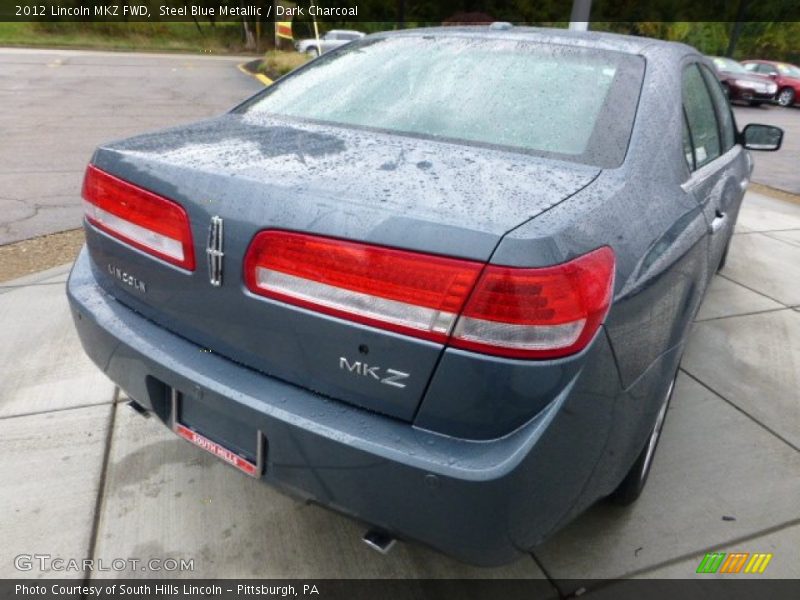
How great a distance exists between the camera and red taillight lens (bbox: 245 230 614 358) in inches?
51.1

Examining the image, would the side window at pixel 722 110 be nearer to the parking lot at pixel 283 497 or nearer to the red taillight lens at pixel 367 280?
the parking lot at pixel 283 497

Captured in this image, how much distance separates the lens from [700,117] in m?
2.60

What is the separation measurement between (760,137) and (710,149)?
111 cm

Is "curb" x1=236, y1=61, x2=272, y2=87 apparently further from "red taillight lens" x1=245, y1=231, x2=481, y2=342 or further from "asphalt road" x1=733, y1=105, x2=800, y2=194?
"red taillight lens" x1=245, y1=231, x2=481, y2=342

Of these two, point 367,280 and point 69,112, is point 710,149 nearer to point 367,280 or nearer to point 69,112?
point 367,280

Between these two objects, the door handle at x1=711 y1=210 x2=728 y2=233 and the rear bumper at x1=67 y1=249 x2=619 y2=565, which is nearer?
the rear bumper at x1=67 y1=249 x2=619 y2=565

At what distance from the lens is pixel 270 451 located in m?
1.54

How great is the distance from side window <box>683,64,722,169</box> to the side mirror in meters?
0.72

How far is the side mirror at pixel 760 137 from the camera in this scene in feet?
11.5

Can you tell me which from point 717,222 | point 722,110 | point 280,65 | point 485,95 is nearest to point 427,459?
point 485,95

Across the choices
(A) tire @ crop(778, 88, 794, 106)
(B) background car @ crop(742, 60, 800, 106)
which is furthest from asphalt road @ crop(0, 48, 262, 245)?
(A) tire @ crop(778, 88, 794, 106)

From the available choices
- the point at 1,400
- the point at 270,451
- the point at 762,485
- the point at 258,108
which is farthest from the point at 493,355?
the point at 1,400

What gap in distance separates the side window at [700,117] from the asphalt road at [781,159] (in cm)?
676

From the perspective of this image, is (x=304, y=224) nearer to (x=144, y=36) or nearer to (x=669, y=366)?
(x=669, y=366)
